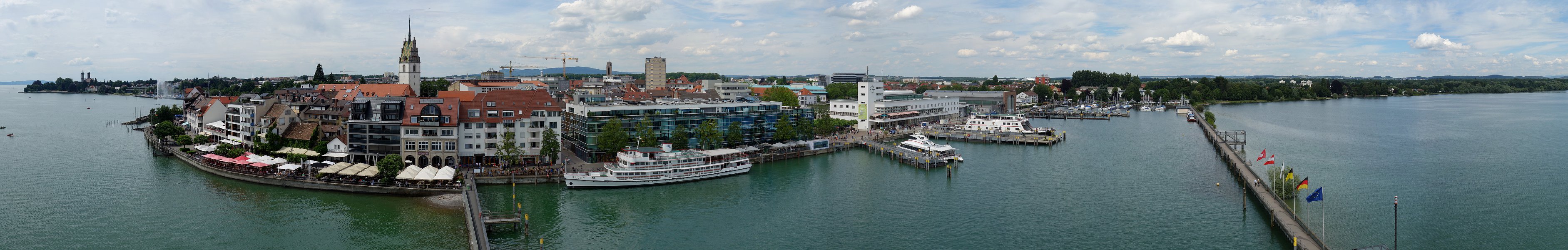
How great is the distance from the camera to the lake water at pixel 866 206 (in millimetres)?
24562

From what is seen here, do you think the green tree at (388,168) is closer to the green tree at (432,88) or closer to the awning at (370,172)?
the awning at (370,172)

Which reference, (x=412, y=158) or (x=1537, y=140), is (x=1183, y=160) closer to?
(x=1537, y=140)

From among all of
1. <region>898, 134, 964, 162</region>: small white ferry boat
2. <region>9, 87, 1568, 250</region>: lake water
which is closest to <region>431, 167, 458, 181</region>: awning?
<region>9, 87, 1568, 250</region>: lake water

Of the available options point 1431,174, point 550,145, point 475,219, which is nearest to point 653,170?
point 550,145

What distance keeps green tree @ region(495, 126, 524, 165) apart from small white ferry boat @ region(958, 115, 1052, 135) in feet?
111

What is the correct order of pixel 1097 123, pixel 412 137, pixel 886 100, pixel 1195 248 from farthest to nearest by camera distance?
pixel 1097 123 < pixel 886 100 < pixel 412 137 < pixel 1195 248

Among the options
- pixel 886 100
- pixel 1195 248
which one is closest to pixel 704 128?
pixel 1195 248

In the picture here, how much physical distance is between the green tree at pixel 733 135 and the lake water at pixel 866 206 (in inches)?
101

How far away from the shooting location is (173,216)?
2747 cm

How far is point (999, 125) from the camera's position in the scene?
5972 cm

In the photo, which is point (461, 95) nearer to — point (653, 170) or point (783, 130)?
point (783, 130)

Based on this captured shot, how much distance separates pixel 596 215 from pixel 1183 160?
32.1 m

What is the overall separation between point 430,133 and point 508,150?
383 centimetres

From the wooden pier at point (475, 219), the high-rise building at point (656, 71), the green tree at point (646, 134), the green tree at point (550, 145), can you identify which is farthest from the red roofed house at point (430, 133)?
the high-rise building at point (656, 71)
